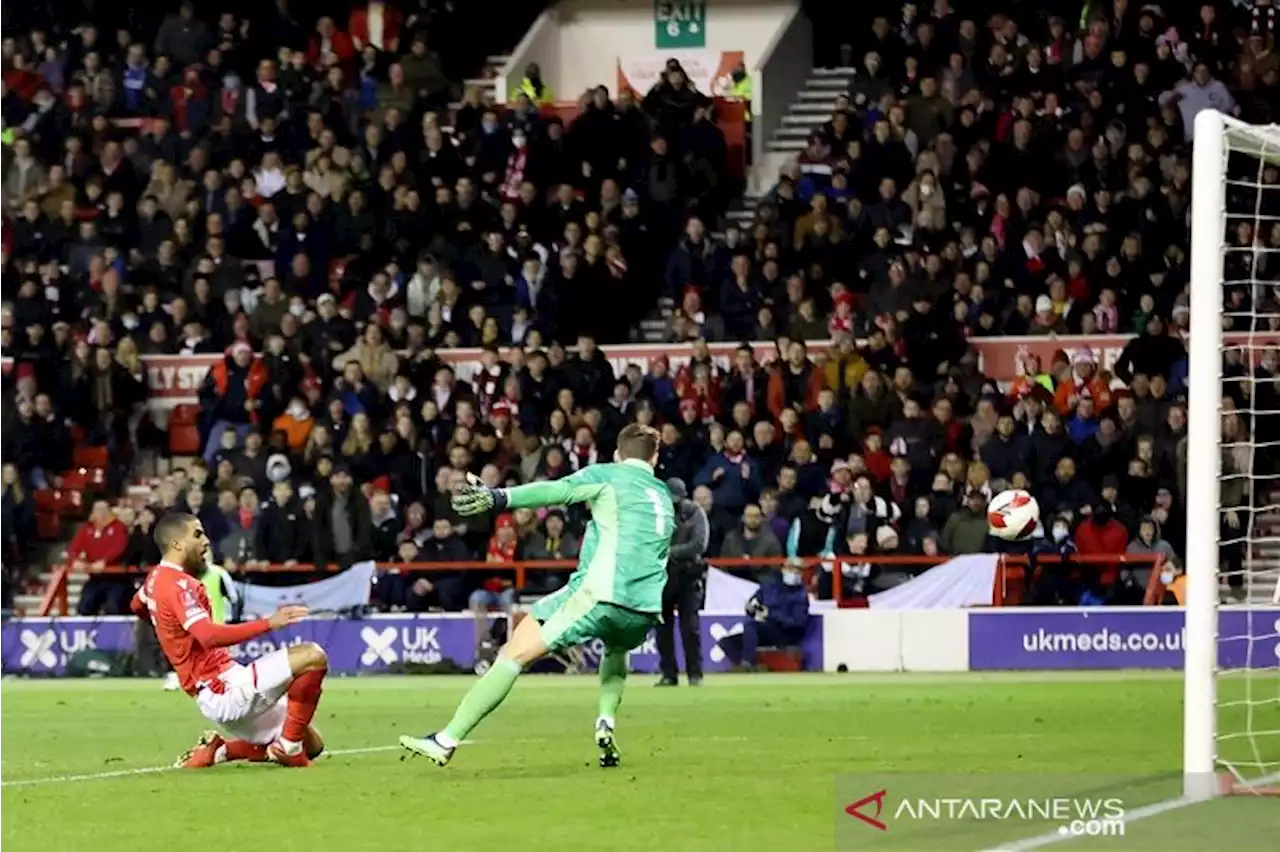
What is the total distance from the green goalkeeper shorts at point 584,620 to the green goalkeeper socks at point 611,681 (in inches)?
7.5

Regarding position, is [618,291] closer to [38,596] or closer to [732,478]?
[732,478]

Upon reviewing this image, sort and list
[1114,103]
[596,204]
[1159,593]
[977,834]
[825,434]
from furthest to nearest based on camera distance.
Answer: [596,204], [1114,103], [825,434], [1159,593], [977,834]

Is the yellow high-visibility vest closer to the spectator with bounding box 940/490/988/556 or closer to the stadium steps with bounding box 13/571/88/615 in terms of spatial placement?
the stadium steps with bounding box 13/571/88/615

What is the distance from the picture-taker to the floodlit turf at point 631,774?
382 inches

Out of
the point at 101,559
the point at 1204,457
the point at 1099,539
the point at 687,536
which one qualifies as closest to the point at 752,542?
the point at 1099,539

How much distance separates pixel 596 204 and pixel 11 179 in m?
7.88

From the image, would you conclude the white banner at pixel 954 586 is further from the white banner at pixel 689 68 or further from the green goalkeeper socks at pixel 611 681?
the green goalkeeper socks at pixel 611 681

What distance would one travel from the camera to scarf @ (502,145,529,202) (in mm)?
30438

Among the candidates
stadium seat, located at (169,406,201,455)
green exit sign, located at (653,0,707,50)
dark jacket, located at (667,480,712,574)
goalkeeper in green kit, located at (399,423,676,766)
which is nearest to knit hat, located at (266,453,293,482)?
stadium seat, located at (169,406,201,455)

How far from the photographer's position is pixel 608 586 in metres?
12.6

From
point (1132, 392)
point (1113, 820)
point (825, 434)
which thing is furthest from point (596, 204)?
point (1113, 820)

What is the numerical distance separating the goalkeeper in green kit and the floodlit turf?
0.47 m

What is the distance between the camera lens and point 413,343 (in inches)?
1123

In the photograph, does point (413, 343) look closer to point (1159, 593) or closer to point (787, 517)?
point (787, 517)
